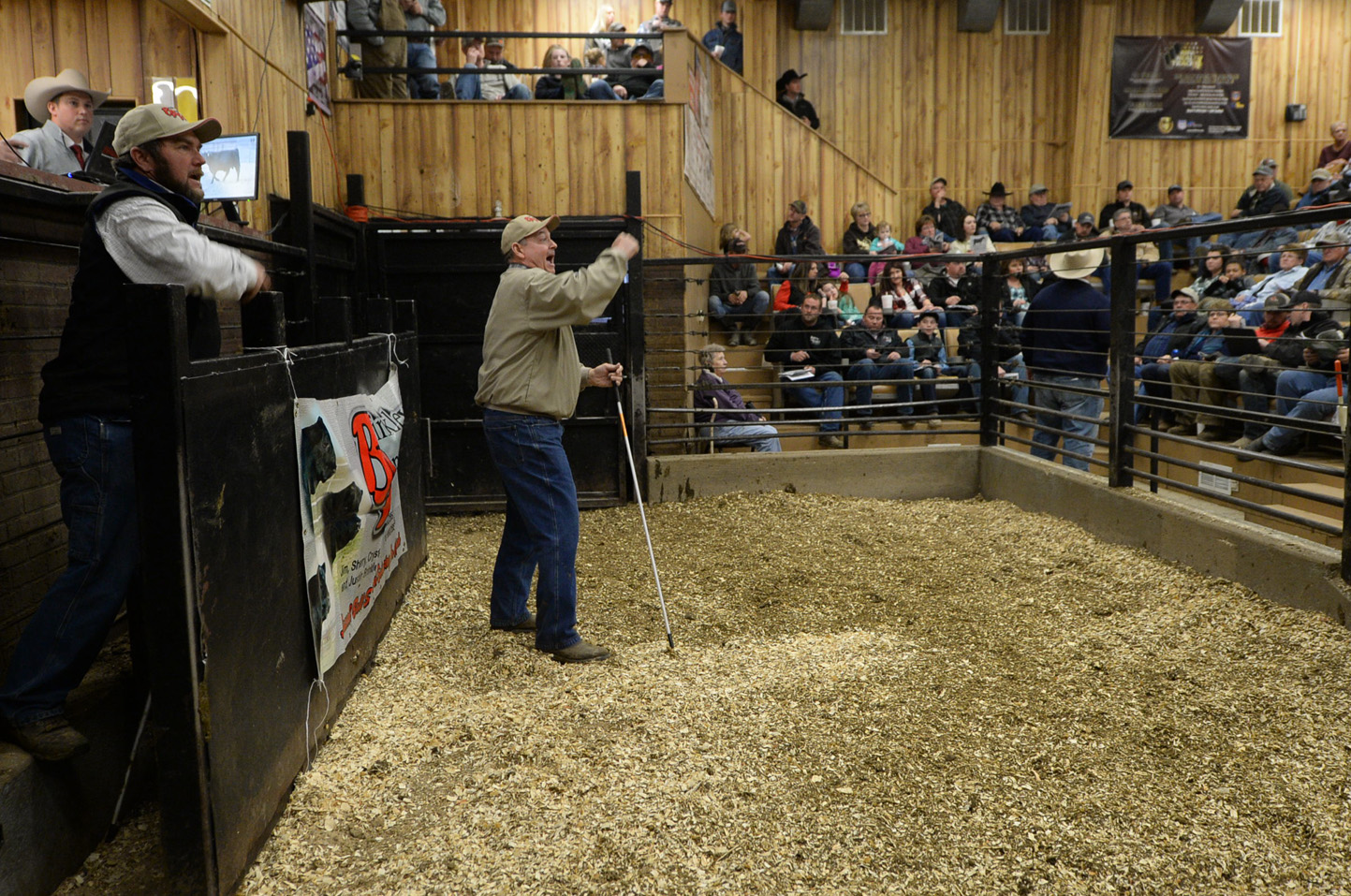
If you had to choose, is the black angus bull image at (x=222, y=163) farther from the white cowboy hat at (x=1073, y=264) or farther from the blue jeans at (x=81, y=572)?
the white cowboy hat at (x=1073, y=264)

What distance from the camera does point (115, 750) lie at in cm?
317

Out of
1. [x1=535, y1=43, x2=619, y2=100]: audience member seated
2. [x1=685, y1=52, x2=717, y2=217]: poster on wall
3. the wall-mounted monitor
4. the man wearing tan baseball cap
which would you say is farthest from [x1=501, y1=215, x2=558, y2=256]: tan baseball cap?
[x1=685, y1=52, x2=717, y2=217]: poster on wall

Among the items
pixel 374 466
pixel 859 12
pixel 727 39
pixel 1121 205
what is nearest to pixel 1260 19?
pixel 1121 205

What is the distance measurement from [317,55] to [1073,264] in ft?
19.4

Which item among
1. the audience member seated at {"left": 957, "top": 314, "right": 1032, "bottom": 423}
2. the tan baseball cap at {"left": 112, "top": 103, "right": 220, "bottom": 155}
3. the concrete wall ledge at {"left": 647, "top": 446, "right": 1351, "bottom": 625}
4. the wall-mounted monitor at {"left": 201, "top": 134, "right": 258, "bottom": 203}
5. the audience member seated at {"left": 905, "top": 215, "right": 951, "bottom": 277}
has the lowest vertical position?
the concrete wall ledge at {"left": 647, "top": 446, "right": 1351, "bottom": 625}

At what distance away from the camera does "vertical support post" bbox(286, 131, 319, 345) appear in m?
6.73

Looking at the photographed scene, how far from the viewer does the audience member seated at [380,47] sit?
912 cm

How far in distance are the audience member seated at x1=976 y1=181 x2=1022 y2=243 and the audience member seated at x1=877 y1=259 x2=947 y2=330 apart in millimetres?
3756

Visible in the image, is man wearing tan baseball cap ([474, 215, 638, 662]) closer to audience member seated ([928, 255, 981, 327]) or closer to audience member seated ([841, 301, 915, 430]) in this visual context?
audience member seated ([841, 301, 915, 430])

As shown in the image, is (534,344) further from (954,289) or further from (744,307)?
(954,289)

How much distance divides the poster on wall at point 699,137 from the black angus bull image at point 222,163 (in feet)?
14.6

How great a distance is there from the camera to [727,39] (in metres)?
14.8

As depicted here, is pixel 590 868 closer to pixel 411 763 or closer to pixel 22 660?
pixel 411 763

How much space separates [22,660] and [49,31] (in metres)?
4.70
